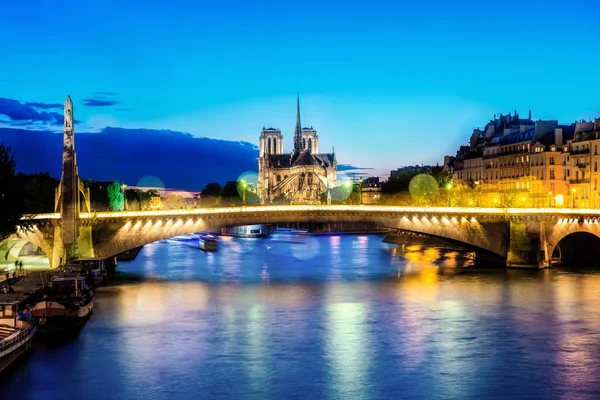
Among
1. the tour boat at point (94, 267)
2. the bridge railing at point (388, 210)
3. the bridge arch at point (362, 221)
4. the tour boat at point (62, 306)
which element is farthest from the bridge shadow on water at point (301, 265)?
the tour boat at point (62, 306)

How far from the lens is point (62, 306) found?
4244cm

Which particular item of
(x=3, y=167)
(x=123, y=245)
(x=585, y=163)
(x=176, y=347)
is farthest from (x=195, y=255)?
(x=176, y=347)

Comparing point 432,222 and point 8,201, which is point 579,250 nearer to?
point 432,222

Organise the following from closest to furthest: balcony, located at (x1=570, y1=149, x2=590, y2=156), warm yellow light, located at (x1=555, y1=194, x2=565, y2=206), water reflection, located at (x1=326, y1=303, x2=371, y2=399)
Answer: water reflection, located at (x1=326, y1=303, x2=371, y2=399) < balcony, located at (x1=570, y1=149, x2=590, y2=156) < warm yellow light, located at (x1=555, y1=194, x2=565, y2=206)

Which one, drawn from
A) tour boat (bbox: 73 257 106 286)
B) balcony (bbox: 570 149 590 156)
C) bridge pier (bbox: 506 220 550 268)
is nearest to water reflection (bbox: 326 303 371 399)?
tour boat (bbox: 73 257 106 286)

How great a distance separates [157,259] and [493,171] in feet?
139

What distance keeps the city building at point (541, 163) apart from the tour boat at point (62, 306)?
53.0 m

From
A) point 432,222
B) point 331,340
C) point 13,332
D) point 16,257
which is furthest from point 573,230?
point 13,332

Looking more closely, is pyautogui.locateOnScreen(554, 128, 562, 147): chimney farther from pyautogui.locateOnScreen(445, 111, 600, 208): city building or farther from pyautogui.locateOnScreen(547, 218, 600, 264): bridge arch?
pyautogui.locateOnScreen(547, 218, 600, 264): bridge arch

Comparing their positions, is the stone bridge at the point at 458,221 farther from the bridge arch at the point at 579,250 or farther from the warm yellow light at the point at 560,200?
the warm yellow light at the point at 560,200

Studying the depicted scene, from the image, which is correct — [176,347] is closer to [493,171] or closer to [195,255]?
[195,255]

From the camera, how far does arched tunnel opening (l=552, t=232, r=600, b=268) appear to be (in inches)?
2886

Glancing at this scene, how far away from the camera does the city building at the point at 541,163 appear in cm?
8675

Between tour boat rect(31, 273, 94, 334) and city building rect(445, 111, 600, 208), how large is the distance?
53.0 m
